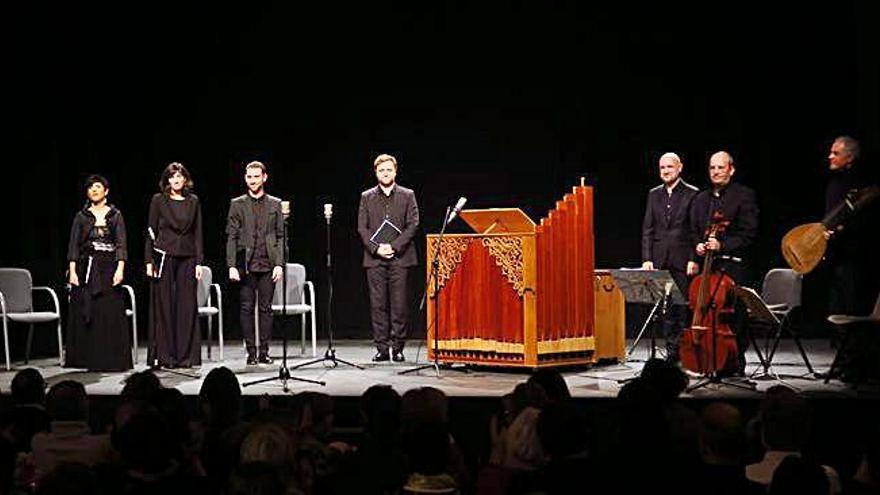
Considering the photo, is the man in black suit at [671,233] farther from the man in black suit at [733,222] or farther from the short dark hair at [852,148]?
the short dark hair at [852,148]

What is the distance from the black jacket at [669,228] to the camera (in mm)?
8469

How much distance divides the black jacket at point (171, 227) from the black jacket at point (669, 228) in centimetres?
344

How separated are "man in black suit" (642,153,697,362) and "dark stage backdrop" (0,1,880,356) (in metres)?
1.73

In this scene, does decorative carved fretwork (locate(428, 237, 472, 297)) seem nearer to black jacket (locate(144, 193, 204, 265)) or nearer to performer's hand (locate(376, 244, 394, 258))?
performer's hand (locate(376, 244, 394, 258))

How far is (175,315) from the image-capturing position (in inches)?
339

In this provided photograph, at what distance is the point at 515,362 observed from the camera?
8.14 metres

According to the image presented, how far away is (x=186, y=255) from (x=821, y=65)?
574cm

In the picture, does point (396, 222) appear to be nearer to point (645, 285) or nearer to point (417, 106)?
point (417, 106)

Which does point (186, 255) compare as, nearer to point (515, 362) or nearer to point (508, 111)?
point (515, 362)

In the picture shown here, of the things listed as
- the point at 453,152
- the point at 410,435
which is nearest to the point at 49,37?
the point at 453,152

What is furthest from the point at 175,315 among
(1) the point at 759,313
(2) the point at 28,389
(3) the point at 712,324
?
(1) the point at 759,313

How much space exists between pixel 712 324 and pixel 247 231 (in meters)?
3.79

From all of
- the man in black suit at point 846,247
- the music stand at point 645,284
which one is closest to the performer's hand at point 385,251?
the music stand at point 645,284

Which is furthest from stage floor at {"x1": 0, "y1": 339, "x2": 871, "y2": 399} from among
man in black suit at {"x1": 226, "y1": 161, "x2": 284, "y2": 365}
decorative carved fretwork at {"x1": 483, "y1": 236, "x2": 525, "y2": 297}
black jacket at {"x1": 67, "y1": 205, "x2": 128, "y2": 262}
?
black jacket at {"x1": 67, "y1": 205, "x2": 128, "y2": 262}
